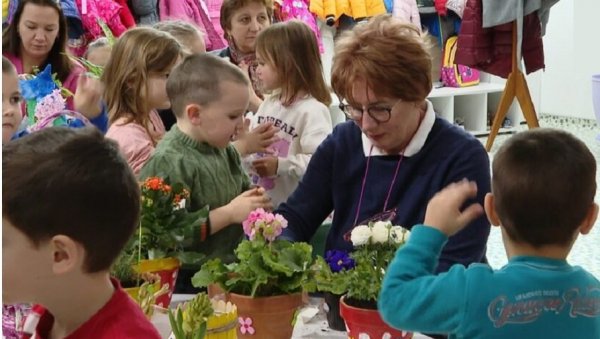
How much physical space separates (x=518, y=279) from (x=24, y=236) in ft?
2.30

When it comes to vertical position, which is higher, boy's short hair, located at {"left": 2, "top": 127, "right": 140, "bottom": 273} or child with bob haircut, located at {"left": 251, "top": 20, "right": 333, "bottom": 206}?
boy's short hair, located at {"left": 2, "top": 127, "right": 140, "bottom": 273}

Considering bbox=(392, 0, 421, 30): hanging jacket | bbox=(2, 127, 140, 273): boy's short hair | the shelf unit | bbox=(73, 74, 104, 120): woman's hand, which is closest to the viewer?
bbox=(2, 127, 140, 273): boy's short hair

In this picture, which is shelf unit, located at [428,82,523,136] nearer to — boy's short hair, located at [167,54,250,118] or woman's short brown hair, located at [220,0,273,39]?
woman's short brown hair, located at [220,0,273,39]

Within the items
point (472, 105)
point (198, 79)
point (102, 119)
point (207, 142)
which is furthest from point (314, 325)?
point (472, 105)

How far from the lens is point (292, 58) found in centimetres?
311

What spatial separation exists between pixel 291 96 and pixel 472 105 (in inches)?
192

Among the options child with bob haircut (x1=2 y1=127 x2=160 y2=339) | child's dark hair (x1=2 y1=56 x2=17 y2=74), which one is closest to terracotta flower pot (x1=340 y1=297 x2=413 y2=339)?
child with bob haircut (x1=2 y1=127 x2=160 y2=339)

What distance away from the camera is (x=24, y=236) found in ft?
3.91

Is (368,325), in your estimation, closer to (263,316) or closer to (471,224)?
(263,316)

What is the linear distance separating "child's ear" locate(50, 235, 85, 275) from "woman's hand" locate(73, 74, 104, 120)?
152 centimetres

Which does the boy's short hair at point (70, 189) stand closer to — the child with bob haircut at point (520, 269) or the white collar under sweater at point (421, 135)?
the child with bob haircut at point (520, 269)

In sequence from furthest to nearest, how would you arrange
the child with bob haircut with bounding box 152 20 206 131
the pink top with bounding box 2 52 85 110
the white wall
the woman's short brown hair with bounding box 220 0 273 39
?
the white wall, the woman's short brown hair with bounding box 220 0 273 39, the pink top with bounding box 2 52 85 110, the child with bob haircut with bounding box 152 20 206 131

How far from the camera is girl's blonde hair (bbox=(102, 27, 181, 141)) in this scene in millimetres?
2631

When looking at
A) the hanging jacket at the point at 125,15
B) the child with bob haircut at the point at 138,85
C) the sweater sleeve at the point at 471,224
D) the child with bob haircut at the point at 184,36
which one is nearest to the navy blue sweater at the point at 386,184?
the sweater sleeve at the point at 471,224
